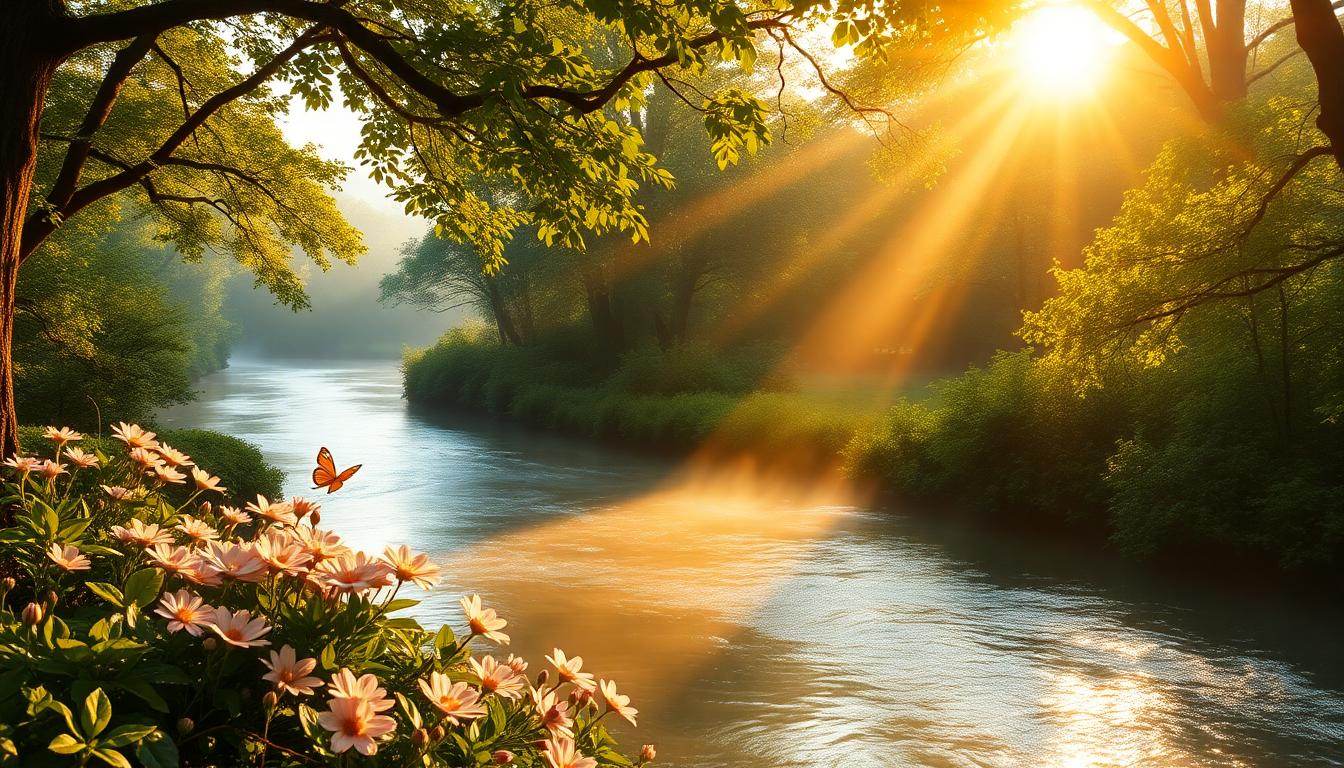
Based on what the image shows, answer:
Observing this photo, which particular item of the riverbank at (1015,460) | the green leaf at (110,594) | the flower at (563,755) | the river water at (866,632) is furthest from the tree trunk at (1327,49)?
the green leaf at (110,594)

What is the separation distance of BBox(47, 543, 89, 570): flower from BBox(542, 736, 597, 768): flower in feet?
4.69

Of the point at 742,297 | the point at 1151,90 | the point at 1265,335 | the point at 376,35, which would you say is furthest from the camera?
the point at 742,297

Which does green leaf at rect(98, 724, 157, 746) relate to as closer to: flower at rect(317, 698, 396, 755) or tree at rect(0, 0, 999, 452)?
flower at rect(317, 698, 396, 755)

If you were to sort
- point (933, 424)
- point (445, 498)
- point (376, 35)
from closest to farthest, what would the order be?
point (376, 35)
point (933, 424)
point (445, 498)

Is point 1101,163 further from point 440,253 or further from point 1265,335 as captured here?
point 440,253

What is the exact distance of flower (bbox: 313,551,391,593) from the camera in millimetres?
2270

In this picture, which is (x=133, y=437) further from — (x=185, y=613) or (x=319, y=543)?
(x=185, y=613)

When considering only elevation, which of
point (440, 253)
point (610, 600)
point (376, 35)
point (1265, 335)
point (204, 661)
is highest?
point (440, 253)

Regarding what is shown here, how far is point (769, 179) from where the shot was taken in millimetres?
29500

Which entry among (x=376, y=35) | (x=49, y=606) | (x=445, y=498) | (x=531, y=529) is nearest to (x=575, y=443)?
(x=445, y=498)

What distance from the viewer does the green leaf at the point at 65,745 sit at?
1.79 meters

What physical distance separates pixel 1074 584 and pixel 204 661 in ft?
37.7

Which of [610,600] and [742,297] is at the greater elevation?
[742,297]

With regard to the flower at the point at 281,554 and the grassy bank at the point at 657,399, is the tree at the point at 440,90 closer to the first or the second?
the flower at the point at 281,554
